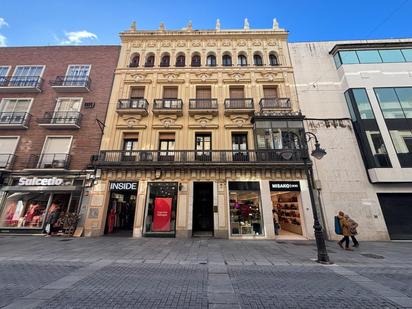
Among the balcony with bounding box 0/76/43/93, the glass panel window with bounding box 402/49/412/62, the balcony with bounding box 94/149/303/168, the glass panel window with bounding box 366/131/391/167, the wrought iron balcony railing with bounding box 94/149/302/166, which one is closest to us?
the glass panel window with bounding box 366/131/391/167

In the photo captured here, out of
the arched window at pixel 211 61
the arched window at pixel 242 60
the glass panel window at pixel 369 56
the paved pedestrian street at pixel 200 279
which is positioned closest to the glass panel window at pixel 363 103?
the glass panel window at pixel 369 56

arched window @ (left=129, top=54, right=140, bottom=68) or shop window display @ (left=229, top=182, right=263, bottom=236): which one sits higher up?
arched window @ (left=129, top=54, right=140, bottom=68)

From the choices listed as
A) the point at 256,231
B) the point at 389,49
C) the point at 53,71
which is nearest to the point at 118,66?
the point at 53,71

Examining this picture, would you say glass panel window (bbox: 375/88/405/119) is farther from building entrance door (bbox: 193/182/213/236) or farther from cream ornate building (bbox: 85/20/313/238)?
building entrance door (bbox: 193/182/213/236)

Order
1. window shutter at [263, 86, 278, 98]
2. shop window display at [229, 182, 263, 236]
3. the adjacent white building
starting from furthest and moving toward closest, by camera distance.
A: 1. window shutter at [263, 86, 278, 98]
2. shop window display at [229, 182, 263, 236]
3. the adjacent white building

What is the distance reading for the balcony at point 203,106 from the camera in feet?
45.6

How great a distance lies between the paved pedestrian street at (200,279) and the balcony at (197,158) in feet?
19.3

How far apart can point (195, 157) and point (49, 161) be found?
1109 centimetres

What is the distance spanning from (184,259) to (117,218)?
923 cm

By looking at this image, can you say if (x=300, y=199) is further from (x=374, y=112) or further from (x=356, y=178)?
(x=374, y=112)

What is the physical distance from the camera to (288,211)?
13289mm

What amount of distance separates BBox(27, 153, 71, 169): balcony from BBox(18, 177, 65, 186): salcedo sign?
2.91 feet

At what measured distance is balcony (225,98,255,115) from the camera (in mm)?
13852

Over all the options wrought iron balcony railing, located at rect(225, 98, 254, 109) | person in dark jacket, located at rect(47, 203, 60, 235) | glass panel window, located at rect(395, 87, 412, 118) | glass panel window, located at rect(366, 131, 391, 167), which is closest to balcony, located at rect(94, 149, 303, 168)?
wrought iron balcony railing, located at rect(225, 98, 254, 109)
